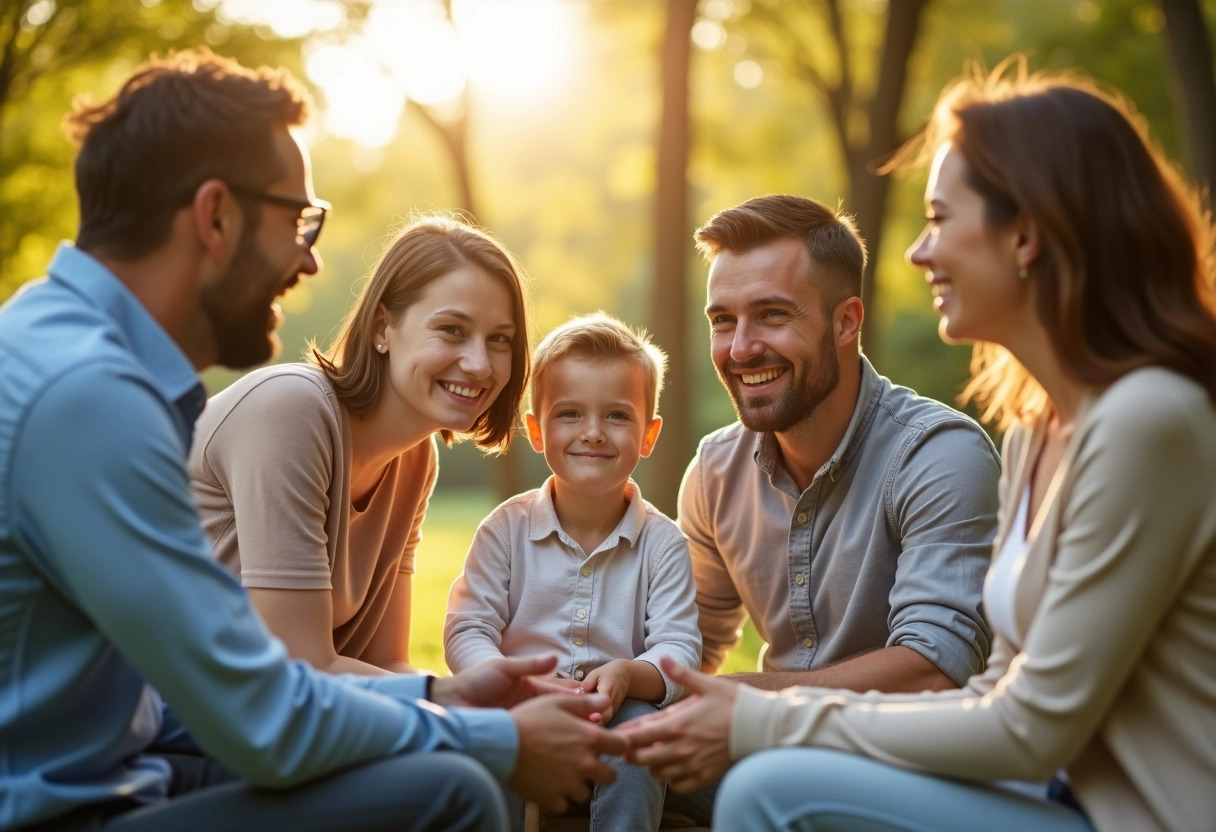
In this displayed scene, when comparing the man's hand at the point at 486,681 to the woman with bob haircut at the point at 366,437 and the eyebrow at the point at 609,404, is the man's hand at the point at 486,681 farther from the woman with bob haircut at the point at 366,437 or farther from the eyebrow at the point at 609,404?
the eyebrow at the point at 609,404

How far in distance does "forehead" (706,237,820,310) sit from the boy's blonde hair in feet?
0.92

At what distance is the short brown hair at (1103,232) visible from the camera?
2.52 meters

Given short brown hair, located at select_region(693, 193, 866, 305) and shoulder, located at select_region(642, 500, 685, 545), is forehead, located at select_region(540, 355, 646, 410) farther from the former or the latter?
short brown hair, located at select_region(693, 193, 866, 305)

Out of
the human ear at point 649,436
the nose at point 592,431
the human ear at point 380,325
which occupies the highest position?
the human ear at point 380,325

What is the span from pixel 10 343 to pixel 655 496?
7421mm

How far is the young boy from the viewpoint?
3.88m

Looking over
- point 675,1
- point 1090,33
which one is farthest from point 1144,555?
point 1090,33

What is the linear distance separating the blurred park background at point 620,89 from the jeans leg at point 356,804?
18.4ft

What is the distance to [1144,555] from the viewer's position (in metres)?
2.38

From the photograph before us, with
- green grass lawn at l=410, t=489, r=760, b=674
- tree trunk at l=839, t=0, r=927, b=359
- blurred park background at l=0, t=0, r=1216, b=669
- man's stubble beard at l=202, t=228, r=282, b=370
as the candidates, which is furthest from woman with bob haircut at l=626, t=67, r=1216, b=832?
tree trunk at l=839, t=0, r=927, b=359

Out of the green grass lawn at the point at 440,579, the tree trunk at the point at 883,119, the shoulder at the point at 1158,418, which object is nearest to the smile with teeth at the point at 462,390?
the green grass lawn at the point at 440,579

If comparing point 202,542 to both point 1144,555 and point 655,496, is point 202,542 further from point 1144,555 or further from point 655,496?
point 655,496

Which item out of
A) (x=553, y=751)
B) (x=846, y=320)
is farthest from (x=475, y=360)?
(x=553, y=751)

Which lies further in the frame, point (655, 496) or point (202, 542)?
point (655, 496)
